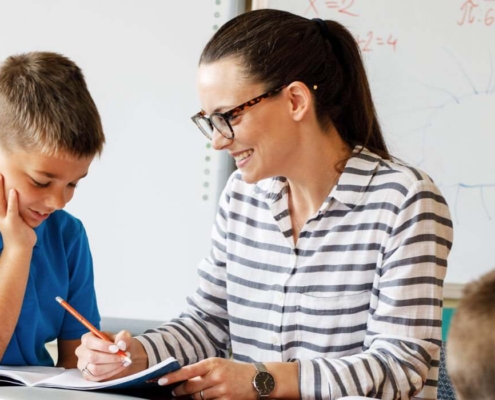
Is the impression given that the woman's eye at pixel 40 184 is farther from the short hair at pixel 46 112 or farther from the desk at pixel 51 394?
the desk at pixel 51 394

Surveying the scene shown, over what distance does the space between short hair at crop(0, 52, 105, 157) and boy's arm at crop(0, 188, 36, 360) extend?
95mm

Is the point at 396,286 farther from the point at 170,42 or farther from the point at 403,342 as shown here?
the point at 170,42

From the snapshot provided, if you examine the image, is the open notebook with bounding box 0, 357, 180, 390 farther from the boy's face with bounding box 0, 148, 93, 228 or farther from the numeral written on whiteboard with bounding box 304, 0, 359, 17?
the numeral written on whiteboard with bounding box 304, 0, 359, 17

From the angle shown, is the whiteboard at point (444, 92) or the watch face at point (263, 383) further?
the whiteboard at point (444, 92)

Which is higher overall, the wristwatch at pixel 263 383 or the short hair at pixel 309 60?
the short hair at pixel 309 60

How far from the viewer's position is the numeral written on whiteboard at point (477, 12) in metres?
2.17

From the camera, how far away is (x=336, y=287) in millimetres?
1506

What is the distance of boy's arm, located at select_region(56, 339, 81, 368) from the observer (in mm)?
1584

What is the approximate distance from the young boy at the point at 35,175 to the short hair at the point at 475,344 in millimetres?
838

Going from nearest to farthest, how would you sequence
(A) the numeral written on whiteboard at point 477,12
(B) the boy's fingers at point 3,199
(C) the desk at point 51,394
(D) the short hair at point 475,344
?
(D) the short hair at point 475,344
(C) the desk at point 51,394
(B) the boy's fingers at point 3,199
(A) the numeral written on whiteboard at point 477,12

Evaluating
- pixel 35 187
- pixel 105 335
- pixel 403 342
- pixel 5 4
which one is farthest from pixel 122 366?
pixel 5 4

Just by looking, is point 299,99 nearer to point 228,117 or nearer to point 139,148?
point 228,117

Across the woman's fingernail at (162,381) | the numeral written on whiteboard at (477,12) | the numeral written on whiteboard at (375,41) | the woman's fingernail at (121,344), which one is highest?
the numeral written on whiteboard at (477,12)

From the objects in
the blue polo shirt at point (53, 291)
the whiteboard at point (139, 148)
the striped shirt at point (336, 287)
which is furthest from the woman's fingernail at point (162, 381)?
the whiteboard at point (139, 148)
